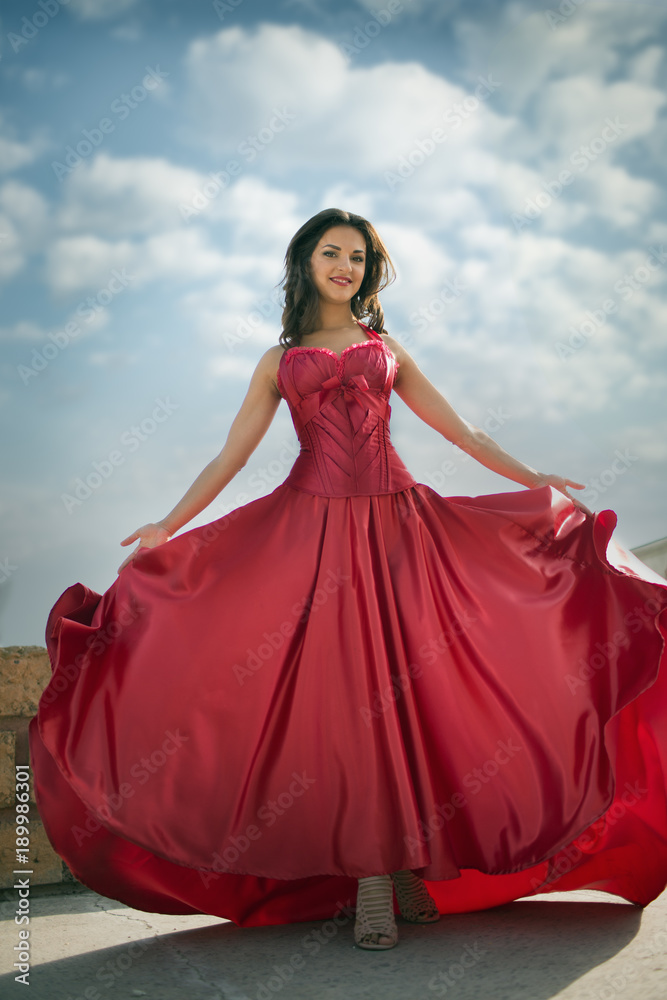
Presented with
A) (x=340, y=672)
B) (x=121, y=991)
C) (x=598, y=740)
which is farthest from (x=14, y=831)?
(x=598, y=740)

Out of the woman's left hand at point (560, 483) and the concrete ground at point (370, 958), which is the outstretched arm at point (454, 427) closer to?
the woman's left hand at point (560, 483)

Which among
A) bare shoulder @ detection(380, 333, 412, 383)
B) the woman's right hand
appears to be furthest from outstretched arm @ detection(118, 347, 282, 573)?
bare shoulder @ detection(380, 333, 412, 383)

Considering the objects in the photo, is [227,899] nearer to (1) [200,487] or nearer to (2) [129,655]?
(2) [129,655]

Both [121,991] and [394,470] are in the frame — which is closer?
[121,991]

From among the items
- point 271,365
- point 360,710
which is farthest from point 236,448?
point 360,710

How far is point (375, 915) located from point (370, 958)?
0.34 feet

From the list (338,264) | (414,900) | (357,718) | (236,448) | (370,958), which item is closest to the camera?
(370,958)

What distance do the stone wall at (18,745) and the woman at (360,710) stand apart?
0.75m

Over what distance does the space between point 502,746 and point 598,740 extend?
241 mm

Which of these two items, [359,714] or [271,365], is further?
[271,365]

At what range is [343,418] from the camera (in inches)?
104

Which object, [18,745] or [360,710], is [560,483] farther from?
[18,745]

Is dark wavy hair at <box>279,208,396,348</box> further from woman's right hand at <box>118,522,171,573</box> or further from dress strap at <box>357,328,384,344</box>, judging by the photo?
woman's right hand at <box>118,522,171,573</box>

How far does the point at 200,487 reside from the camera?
8.87 ft
